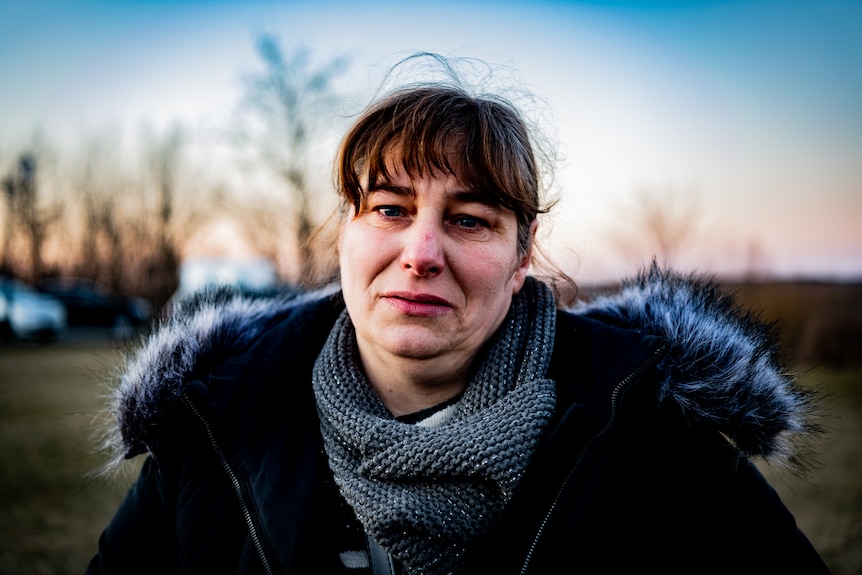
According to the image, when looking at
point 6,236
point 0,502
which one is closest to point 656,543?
point 0,502

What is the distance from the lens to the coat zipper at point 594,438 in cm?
148

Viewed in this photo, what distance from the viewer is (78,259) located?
31.5 metres

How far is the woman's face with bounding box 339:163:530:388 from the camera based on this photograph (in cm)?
165

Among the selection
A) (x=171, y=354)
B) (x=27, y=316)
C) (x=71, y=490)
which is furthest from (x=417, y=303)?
(x=27, y=316)

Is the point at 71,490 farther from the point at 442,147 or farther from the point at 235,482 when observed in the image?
the point at 442,147

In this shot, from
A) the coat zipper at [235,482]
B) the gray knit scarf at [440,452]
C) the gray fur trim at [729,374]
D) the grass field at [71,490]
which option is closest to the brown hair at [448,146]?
the gray knit scarf at [440,452]

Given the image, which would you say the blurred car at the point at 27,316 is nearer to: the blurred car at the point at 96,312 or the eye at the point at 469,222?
the blurred car at the point at 96,312

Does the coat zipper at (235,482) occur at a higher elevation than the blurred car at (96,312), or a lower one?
higher

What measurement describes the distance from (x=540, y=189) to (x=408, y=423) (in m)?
0.90

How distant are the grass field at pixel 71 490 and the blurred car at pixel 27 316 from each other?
8.25 metres

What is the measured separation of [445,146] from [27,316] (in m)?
17.8

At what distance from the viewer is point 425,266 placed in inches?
63.9

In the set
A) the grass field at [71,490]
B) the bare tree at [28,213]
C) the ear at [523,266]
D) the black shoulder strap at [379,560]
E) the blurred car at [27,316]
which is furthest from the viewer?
the bare tree at [28,213]

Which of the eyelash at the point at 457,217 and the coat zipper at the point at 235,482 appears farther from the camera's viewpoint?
the eyelash at the point at 457,217
